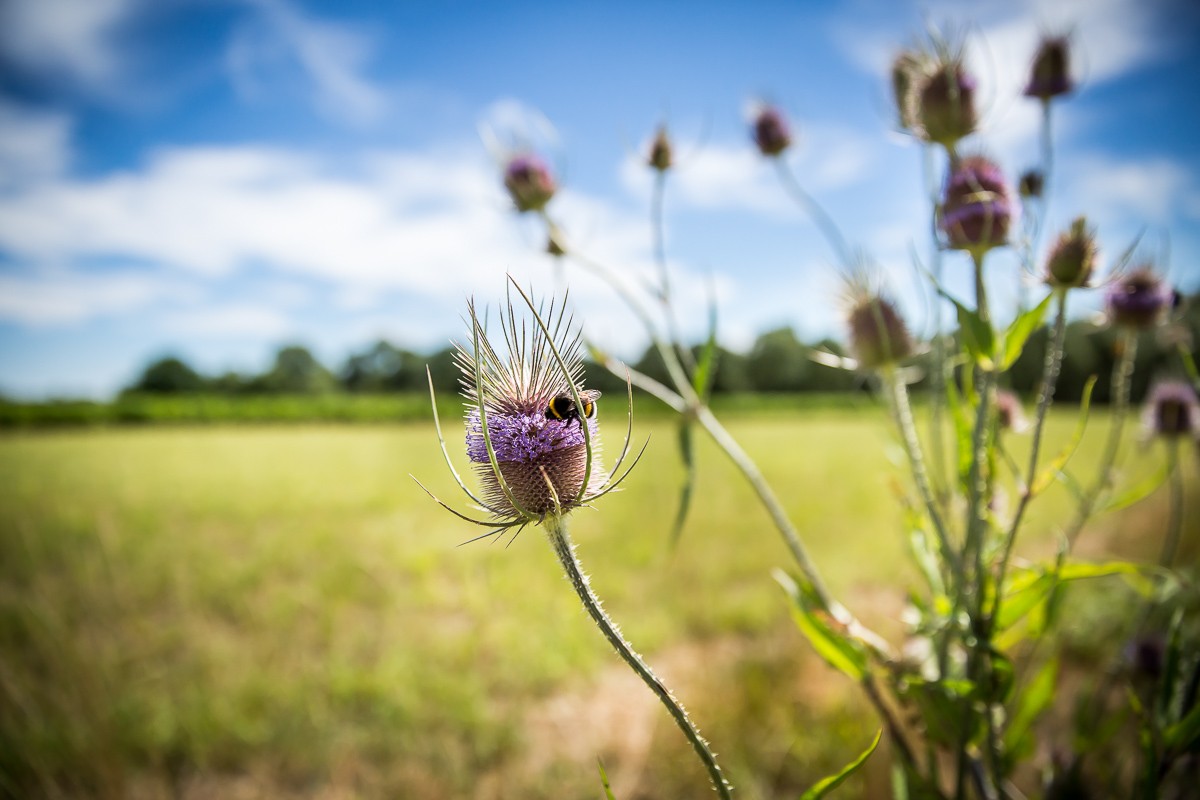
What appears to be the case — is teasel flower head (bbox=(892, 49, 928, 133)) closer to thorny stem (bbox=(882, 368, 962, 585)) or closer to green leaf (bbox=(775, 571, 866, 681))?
thorny stem (bbox=(882, 368, 962, 585))

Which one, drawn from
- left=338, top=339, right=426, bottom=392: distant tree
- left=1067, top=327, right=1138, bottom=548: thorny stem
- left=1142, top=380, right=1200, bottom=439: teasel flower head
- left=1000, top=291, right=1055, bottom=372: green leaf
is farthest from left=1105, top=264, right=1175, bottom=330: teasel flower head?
left=338, top=339, right=426, bottom=392: distant tree

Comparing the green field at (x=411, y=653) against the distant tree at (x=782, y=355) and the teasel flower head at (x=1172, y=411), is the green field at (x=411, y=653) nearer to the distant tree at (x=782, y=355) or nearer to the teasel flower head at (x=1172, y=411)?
the teasel flower head at (x=1172, y=411)

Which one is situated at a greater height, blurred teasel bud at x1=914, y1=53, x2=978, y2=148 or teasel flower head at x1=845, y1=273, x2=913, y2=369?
blurred teasel bud at x1=914, y1=53, x2=978, y2=148

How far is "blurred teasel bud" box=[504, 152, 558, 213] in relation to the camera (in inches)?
87.4

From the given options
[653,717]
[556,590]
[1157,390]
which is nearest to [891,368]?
[1157,390]

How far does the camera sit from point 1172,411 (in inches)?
96.0

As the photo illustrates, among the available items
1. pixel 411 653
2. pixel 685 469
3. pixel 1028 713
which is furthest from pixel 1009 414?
pixel 411 653

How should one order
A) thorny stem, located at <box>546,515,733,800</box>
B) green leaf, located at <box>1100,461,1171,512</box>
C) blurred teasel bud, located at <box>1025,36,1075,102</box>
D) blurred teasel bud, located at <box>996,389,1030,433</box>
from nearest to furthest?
thorny stem, located at <box>546,515,733,800</box> → green leaf, located at <box>1100,461,1171,512</box> → blurred teasel bud, located at <box>1025,36,1075,102</box> → blurred teasel bud, located at <box>996,389,1030,433</box>

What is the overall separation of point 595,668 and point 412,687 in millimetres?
1132

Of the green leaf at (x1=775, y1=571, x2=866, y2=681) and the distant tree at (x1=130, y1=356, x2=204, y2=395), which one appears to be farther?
the distant tree at (x1=130, y1=356, x2=204, y2=395)

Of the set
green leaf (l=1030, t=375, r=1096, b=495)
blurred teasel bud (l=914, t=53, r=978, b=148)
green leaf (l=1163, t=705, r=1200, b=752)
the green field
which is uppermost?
blurred teasel bud (l=914, t=53, r=978, b=148)

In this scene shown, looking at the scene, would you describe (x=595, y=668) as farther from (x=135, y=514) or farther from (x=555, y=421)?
(x=135, y=514)

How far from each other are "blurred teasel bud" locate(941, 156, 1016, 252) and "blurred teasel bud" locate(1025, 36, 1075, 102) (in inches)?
23.5

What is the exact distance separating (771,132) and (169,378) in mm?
87909
